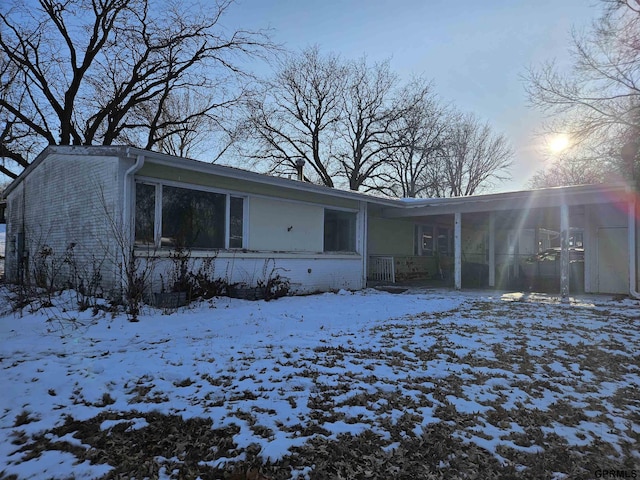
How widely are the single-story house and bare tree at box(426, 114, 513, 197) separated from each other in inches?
734

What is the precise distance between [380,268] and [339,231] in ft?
9.24

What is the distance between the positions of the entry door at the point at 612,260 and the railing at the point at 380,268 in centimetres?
606

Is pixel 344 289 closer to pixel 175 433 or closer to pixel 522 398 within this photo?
pixel 522 398

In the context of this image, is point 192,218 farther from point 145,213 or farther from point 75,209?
point 75,209

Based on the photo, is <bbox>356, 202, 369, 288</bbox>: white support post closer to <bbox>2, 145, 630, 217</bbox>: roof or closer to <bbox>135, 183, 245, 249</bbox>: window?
<bbox>2, 145, 630, 217</bbox>: roof

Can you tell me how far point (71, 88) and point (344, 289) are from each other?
16152mm

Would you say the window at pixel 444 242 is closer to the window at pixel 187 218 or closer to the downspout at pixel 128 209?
the window at pixel 187 218

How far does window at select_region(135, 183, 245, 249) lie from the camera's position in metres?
7.55

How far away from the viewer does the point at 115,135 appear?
2022 cm

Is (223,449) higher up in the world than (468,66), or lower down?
lower down

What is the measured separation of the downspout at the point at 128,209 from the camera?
23.2 feet

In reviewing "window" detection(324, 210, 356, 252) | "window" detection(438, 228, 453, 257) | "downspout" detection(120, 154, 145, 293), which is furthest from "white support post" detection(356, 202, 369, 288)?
"downspout" detection(120, 154, 145, 293)

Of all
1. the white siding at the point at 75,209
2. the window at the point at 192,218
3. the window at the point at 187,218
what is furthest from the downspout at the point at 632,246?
the white siding at the point at 75,209

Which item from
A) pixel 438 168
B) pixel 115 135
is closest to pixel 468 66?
pixel 115 135
